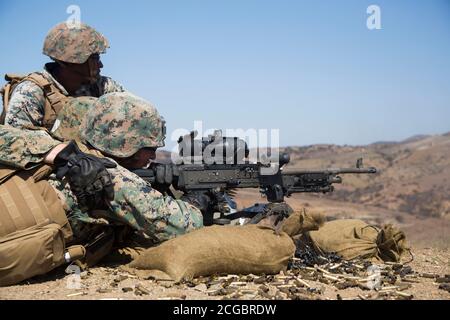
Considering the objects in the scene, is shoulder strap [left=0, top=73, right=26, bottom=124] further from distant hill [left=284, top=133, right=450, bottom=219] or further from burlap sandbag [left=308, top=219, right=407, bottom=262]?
distant hill [left=284, top=133, right=450, bottom=219]

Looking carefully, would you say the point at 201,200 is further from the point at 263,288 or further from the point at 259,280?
the point at 263,288

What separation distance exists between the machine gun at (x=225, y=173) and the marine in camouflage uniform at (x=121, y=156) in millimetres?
749

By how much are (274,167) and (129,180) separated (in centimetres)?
312

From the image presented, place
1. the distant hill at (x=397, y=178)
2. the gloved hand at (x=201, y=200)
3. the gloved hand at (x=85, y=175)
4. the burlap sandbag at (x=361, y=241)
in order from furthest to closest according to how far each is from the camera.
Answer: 1. the distant hill at (x=397, y=178)
2. the gloved hand at (x=201, y=200)
3. the burlap sandbag at (x=361, y=241)
4. the gloved hand at (x=85, y=175)

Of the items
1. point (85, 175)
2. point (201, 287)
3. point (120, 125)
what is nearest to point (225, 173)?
point (120, 125)

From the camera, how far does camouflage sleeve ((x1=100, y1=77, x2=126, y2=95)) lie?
25.5 ft

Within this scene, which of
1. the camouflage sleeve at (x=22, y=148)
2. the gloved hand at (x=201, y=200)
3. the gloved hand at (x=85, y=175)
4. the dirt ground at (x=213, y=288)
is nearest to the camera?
the dirt ground at (x=213, y=288)

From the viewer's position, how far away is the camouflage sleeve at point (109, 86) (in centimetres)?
777

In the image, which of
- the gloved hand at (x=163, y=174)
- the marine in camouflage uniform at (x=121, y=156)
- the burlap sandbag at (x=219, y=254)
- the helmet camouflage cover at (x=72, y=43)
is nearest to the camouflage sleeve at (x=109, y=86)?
the helmet camouflage cover at (x=72, y=43)

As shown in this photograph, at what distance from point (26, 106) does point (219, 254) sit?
10.3ft

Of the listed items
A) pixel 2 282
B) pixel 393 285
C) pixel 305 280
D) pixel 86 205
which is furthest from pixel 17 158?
pixel 393 285

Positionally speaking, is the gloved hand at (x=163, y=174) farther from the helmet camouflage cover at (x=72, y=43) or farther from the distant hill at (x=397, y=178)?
the distant hill at (x=397, y=178)

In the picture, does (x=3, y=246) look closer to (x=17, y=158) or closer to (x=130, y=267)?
(x=17, y=158)

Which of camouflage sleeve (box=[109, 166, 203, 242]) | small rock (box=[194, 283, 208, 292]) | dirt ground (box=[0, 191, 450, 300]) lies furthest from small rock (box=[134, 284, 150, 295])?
camouflage sleeve (box=[109, 166, 203, 242])
